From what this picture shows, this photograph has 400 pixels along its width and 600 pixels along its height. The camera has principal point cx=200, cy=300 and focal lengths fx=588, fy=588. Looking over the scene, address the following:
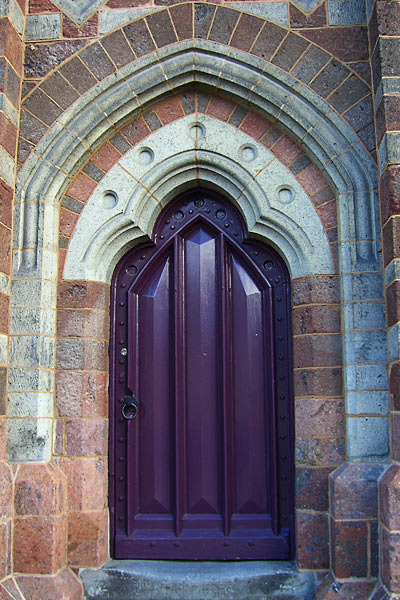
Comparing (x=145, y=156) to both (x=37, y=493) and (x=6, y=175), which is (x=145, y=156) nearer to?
(x=6, y=175)

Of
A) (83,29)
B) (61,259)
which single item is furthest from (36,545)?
(83,29)

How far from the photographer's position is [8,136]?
3.48 metres

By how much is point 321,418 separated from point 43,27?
2.94 m

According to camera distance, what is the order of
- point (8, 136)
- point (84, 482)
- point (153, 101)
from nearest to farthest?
point (84, 482), point (8, 136), point (153, 101)

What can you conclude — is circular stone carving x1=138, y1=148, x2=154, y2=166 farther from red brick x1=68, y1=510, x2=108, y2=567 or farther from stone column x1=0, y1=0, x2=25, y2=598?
red brick x1=68, y1=510, x2=108, y2=567

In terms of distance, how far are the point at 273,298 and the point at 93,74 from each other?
69.7 inches

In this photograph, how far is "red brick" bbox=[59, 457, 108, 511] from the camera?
3.38 meters

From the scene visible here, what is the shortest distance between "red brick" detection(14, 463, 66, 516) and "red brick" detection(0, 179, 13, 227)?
1.43 metres

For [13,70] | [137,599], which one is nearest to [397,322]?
[137,599]

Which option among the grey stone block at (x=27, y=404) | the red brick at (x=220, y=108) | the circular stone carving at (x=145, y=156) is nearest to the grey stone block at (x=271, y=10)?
the red brick at (x=220, y=108)

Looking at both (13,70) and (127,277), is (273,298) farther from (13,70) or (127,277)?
(13,70)

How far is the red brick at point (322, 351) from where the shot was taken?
11.1 feet

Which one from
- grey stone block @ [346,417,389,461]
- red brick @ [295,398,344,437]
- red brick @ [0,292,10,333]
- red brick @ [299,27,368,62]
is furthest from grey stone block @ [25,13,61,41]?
grey stone block @ [346,417,389,461]

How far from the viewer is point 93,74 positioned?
3617 millimetres
